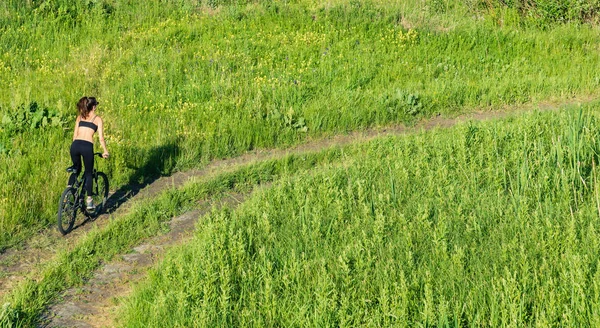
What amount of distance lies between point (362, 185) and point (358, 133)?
4.12 meters

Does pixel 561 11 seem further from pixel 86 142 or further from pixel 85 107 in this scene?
pixel 86 142

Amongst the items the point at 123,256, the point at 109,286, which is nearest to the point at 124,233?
the point at 123,256

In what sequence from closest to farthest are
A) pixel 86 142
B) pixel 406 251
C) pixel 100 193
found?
pixel 406 251
pixel 86 142
pixel 100 193

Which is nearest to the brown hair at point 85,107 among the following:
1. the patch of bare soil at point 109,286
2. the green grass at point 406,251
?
the patch of bare soil at point 109,286

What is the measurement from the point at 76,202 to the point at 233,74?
591cm

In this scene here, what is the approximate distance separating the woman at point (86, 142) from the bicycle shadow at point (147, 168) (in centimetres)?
90

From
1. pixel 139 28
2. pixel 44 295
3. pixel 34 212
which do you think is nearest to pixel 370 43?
pixel 139 28

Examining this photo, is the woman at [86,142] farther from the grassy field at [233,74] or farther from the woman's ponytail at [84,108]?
the grassy field at [233,74]

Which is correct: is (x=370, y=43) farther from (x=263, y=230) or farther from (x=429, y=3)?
(x=263, y=230)

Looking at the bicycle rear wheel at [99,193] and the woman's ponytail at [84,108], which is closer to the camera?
the woman's ponytail at [84,108]

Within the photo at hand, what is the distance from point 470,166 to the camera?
9.77 m

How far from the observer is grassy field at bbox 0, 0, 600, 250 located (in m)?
11.5

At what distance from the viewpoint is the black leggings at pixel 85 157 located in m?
9.40

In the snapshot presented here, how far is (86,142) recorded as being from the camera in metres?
9.43
